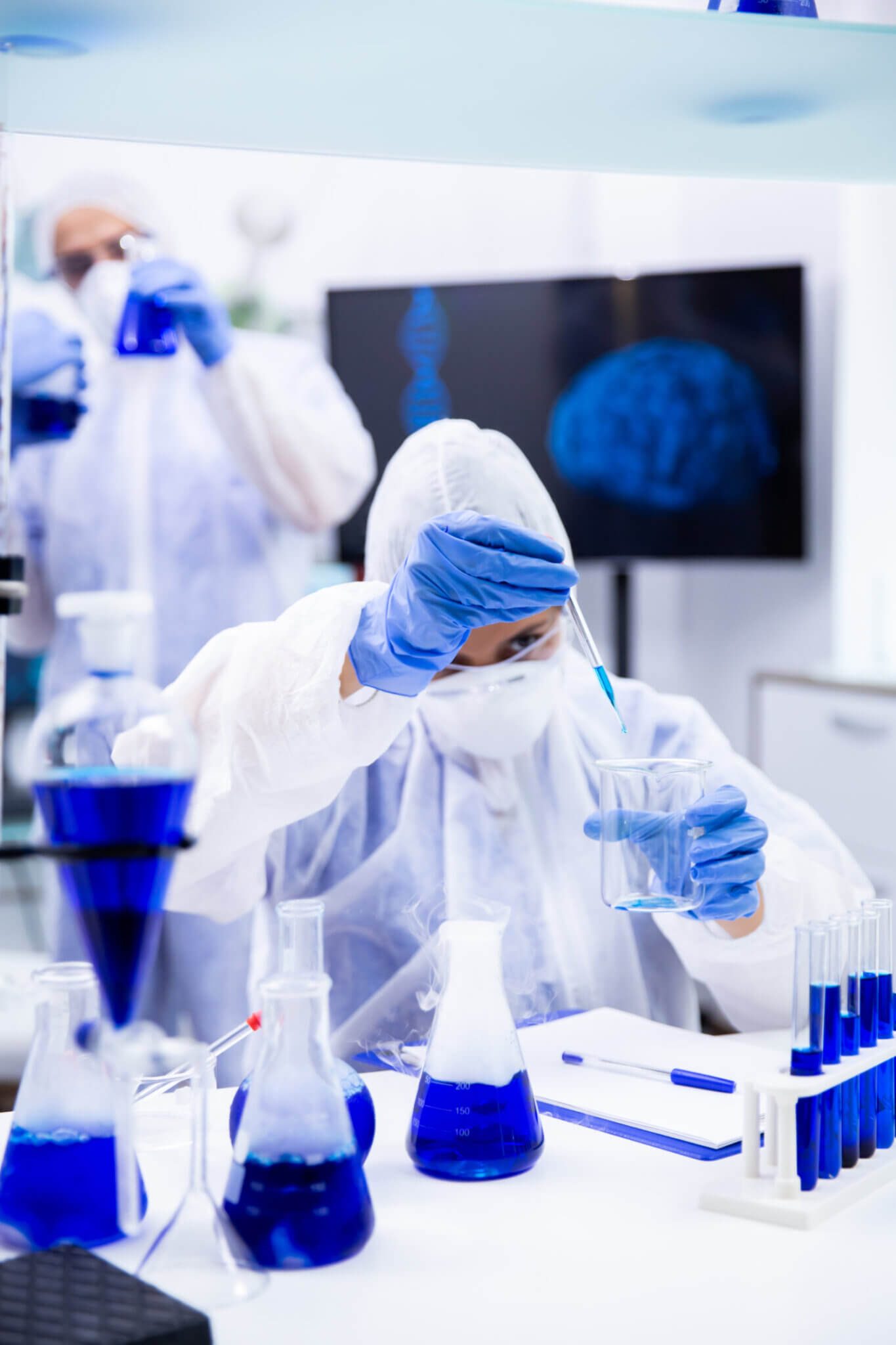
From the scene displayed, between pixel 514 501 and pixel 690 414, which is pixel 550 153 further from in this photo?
pixel 690 414

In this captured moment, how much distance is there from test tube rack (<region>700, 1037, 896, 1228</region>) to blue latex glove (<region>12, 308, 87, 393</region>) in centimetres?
182

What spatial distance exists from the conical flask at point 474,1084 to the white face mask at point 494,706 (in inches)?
19.9

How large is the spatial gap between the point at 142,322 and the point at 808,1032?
152cm

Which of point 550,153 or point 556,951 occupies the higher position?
point 550,153

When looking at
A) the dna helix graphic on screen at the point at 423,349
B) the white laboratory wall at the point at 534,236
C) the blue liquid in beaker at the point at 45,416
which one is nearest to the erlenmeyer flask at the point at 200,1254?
the blue liquid in beaker at the point at 45,416

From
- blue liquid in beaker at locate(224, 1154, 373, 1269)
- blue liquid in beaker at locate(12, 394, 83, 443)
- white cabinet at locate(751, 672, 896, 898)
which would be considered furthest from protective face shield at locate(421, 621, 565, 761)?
white cabinet at locate(751, 672, 896, 898)

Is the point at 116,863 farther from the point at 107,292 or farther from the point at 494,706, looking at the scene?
the point at 107,292

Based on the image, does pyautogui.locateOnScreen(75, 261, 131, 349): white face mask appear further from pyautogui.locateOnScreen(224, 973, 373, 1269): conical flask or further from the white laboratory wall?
pyautogui.locateOnScreen(224, 973, 373, 1269): conical flask

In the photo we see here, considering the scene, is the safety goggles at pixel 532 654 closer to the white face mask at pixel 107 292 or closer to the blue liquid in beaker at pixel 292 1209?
the blue liquid in beaker at pixel 292 1209

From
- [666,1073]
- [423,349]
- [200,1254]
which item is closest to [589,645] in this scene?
[666,1073]

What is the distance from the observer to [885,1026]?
94 centimetres

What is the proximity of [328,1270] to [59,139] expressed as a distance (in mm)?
897

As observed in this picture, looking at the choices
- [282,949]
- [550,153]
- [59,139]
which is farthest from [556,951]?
[59,139]

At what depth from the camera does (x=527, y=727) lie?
146cm
